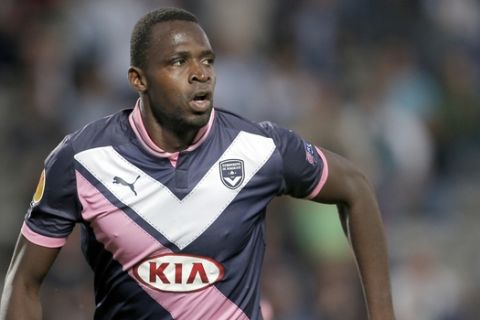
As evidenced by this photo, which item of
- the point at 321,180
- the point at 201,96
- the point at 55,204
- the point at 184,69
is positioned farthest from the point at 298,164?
the point at 55,204

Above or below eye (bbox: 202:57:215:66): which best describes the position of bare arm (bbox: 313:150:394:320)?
below

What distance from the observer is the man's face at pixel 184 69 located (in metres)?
5.11

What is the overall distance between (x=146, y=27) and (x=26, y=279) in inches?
46.2

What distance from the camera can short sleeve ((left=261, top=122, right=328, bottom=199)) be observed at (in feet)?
17.6

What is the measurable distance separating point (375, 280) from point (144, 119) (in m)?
1.25

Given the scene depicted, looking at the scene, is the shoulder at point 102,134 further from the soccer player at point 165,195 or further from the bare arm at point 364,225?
the bare arm at point 364,225

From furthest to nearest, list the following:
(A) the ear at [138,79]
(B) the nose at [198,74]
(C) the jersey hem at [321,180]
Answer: (C) the jersey hem at [321,180], (A) the ear at [138,79], (B) the nose at [198,74]

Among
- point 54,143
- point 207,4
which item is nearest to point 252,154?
point 54,143

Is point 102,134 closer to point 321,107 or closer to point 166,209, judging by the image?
point 166,209

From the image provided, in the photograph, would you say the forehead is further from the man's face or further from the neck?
the neck

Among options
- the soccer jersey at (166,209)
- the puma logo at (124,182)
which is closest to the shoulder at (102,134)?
the soccer jersey at (166,209)

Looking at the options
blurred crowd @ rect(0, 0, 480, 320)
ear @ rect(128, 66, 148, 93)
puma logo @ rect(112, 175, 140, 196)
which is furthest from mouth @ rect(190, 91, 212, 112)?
blurred crowd @ rect(0, 0, 480, 320)

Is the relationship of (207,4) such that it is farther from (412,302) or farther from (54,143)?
(412,302)

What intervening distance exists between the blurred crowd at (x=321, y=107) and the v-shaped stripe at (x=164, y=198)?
3933 millimetres
